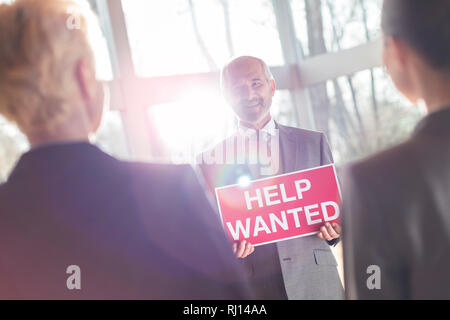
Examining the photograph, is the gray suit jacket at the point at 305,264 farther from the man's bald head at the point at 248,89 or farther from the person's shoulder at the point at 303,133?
the man's bald head at the point at 248,89

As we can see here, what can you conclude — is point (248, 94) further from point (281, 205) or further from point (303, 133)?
point (281, 205)

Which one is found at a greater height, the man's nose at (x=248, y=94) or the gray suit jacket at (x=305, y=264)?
the man's nose at (x=248, y=94)

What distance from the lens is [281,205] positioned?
213cm

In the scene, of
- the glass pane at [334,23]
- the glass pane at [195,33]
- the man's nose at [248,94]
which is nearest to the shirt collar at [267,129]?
the man's nose at [248,94]

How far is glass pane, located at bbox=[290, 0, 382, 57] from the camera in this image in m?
5.30

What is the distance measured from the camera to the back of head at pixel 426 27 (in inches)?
40.9

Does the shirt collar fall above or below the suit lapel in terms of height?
above

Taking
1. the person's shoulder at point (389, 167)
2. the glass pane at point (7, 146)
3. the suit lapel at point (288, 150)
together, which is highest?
the glass pane at point (7, 146)

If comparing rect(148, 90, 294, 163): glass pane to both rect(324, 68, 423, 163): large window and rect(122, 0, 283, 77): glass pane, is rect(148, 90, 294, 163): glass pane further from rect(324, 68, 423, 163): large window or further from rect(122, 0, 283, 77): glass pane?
rect(324, 68, 423, 163): large window

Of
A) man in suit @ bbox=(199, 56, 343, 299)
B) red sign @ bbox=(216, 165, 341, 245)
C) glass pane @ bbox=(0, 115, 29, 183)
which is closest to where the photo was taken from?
red sign @ bbox=(216, 165, 341, 245)

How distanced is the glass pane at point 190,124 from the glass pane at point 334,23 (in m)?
1.36

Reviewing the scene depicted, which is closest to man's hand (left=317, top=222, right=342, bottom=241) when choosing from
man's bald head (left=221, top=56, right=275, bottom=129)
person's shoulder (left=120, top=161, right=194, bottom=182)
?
man's bald head (left=221, top=56, right=275, bottom=129)

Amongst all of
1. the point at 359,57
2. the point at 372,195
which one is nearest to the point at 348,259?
the point at 372,195

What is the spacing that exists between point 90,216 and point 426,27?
0.70 metres
